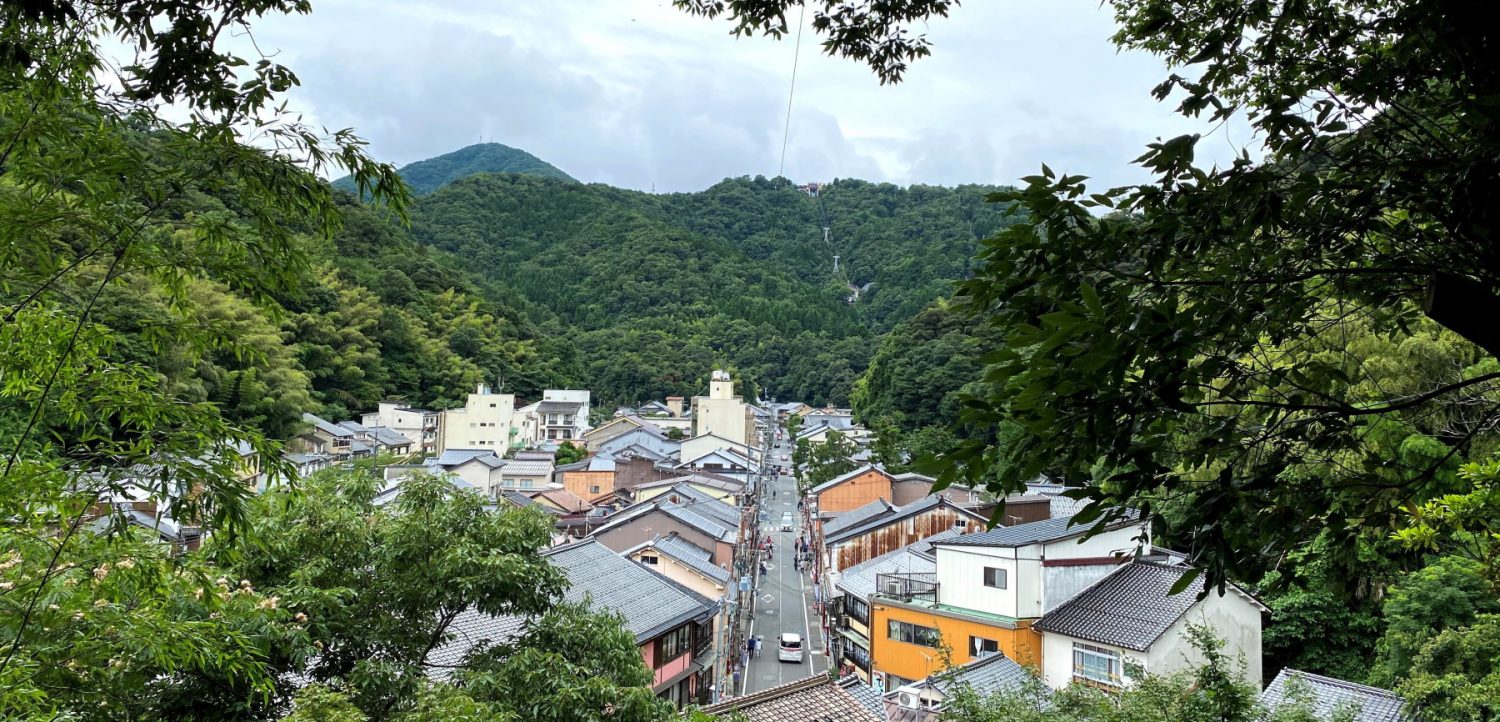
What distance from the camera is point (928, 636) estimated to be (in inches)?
698

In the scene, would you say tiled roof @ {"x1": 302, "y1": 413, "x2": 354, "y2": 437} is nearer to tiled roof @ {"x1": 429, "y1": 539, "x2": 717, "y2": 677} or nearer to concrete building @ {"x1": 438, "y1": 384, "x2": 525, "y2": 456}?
concrete building @ {"x1": 438, "y1": 384, "x2": 525, "y2": 456}

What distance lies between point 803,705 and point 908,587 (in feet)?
29.3

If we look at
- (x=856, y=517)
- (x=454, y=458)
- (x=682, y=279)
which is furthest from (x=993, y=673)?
(x=682, y=279)

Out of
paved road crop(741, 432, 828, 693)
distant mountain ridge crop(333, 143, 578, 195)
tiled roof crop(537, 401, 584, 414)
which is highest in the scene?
distant mountain ridge crop(333, 143, 578, 195)

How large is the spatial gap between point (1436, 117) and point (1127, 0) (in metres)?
3.83

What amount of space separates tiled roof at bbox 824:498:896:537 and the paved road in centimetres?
251

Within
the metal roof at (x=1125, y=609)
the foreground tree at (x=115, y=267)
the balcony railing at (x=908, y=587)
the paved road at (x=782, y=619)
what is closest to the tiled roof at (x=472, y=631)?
the foreground tree at (x=115, y=267)

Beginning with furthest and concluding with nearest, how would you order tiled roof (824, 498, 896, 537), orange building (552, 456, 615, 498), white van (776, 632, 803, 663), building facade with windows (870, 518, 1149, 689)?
orange building (552, 456, 615, 498), tiled roof (824, 498, 896, 537), white van (776, 632, 803, 663), building facade with windows (870, 518, 1149, 689)

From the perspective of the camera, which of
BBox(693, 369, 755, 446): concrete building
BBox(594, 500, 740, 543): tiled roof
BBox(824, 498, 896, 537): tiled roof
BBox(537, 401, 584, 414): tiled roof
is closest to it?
BBox(594, 500, 740, 543): tiled roof

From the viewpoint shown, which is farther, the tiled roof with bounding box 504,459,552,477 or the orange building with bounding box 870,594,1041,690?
the tiled roof with bounding box 504,459,552,477

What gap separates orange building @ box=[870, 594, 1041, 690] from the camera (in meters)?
15.9

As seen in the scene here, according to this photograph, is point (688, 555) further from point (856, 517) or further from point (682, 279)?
point (682, 279)

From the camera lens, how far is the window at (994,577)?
1641 centimetres

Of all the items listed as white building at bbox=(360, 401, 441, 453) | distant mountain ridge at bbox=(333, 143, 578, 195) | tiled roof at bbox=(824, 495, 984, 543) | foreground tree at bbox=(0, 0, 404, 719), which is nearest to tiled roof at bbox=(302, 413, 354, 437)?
white building at bbox=(360, 401, 441, 453)
